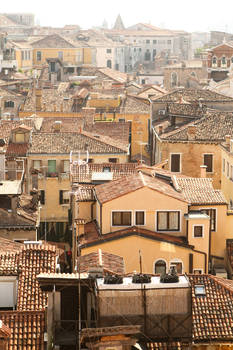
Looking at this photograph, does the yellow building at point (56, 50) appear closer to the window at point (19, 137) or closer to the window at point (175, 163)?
the window at point (19, 137)

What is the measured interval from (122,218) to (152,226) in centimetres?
94

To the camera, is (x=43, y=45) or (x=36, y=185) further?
(x=43, y=45)

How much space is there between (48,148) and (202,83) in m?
40.5

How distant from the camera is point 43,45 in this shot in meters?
105

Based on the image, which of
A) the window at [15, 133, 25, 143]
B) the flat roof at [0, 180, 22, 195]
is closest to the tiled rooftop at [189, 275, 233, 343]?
the flat roof at [0, 180, 22, 195]

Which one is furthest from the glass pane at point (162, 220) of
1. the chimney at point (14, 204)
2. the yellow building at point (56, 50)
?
the yellow building at point (56, 50)

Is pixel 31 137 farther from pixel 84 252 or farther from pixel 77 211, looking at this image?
pixel 84 252

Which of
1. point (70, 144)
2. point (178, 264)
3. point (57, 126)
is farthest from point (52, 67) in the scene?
point (178, 264)

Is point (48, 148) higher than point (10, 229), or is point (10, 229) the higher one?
point (48, 148)

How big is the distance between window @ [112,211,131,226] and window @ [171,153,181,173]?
1557 centimetres

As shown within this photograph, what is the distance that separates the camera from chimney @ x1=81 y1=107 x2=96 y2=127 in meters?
54.9

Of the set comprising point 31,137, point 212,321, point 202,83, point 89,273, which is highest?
point 202,83

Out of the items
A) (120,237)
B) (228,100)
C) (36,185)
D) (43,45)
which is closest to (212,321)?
(120,237)

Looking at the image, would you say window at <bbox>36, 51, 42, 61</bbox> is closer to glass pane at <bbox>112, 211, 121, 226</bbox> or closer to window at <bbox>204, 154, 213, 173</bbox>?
window at <bbox>204, 154, 213, 173</bbox>
